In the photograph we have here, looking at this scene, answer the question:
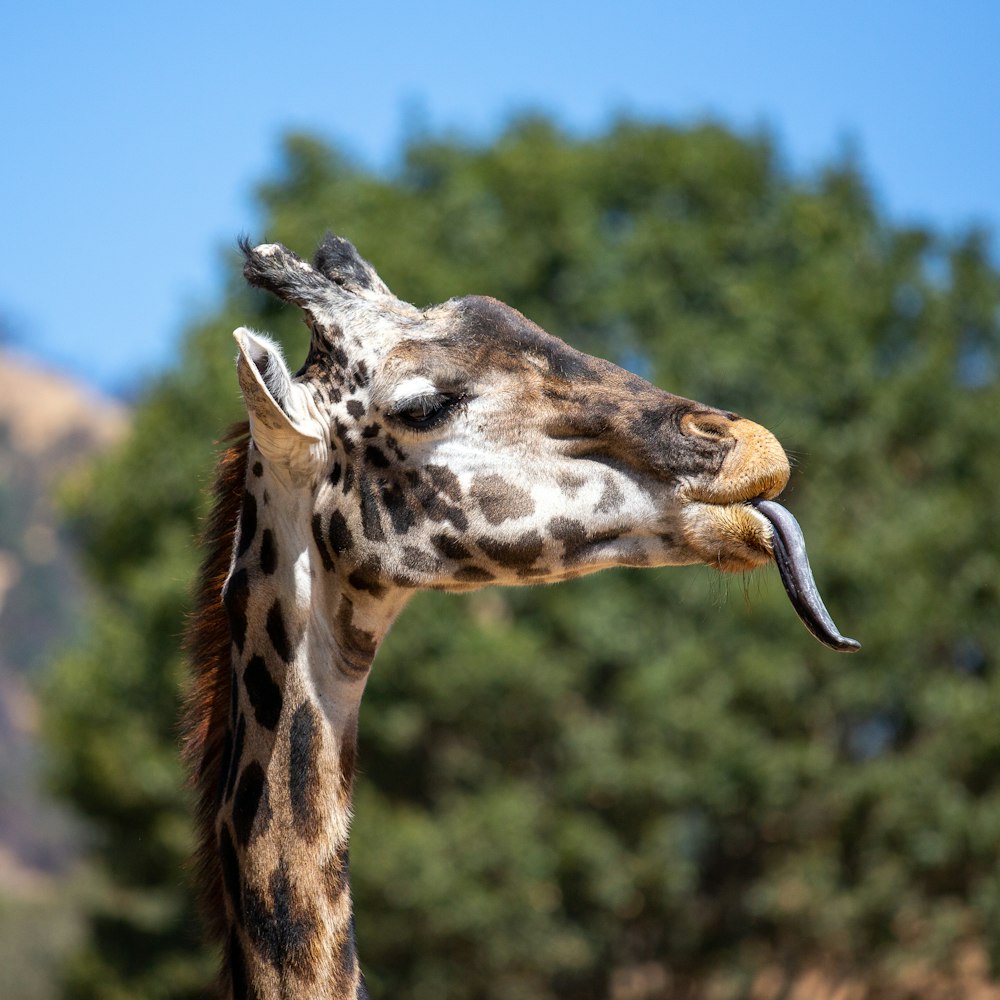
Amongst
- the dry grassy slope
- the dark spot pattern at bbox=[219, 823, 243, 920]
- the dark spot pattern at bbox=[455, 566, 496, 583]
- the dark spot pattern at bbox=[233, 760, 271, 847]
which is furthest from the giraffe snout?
the dry grassy slope

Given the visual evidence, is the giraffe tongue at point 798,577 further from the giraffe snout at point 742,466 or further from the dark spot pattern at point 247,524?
the dark spot pattern at point 247,524

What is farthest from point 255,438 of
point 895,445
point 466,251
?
point 895,445

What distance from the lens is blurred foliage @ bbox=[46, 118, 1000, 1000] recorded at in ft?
58.6

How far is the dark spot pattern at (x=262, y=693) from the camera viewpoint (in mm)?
4281

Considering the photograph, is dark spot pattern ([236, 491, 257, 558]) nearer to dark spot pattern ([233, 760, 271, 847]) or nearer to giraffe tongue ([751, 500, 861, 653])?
dark spot pattern ([233, 760, 271, 847])

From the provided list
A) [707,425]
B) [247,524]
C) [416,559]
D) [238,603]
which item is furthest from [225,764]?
[707,425]

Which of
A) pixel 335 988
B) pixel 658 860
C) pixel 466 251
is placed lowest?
pixel 658 860

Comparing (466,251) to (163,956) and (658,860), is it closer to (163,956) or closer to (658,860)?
(658,860)

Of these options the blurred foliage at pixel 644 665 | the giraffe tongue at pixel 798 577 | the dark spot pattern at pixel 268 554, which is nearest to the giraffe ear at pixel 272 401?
the dark spot pattern at pixel 268 554

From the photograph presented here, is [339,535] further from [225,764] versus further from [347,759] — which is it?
[225,764]

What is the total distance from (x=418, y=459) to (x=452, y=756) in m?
14.6

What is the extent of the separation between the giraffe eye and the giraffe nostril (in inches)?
25.8

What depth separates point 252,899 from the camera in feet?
13.4

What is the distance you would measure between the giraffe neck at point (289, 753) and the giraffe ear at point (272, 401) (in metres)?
0.15
